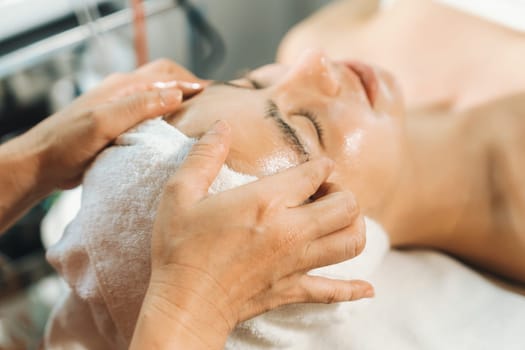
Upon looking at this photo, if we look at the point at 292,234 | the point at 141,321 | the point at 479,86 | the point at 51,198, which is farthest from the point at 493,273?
the point at 51,198

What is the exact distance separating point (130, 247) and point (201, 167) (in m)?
0.17

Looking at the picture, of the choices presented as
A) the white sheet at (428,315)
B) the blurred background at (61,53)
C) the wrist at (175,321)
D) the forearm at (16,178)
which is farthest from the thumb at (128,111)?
the blurred background at (61,53)

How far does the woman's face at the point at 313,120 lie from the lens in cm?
80

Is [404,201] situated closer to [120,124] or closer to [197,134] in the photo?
[197,134]

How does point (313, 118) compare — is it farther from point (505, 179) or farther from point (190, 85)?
point (505, 179)

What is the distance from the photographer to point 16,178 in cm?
90

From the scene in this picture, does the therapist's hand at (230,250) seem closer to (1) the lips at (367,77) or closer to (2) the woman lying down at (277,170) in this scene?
(2) the woman lying down at (277,170)

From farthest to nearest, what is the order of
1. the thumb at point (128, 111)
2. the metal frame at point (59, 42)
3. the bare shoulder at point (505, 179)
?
the metal frame at point (59, 42), the bare shoulder at point (505, 179), the thumb at point (128, 111)

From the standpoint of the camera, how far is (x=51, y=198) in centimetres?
158

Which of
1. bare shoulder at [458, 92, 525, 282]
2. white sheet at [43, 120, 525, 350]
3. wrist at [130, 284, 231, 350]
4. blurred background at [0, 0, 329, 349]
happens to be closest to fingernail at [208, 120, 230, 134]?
wrist at [130, 284, 231, 350]

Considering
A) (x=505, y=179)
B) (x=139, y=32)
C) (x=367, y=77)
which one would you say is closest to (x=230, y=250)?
(x=367, y=77)

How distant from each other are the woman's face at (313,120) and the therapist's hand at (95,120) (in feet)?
0.16

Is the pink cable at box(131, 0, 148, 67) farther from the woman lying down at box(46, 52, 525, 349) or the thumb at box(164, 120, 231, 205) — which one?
the thumb at box(164, 120, 231, 205)

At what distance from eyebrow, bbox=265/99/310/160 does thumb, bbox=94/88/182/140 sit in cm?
18
